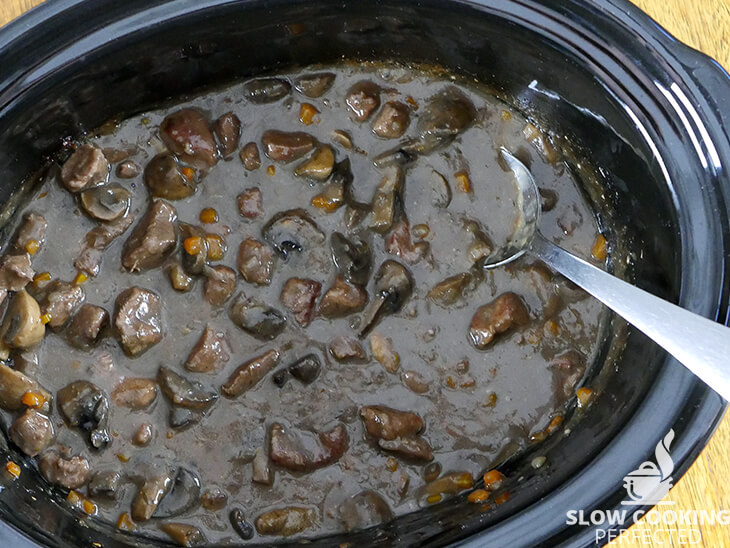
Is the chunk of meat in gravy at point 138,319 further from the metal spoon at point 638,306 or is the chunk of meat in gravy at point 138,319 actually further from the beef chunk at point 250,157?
the metal spoon at point 638,306

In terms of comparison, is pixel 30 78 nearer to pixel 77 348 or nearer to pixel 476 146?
pixel 77 348

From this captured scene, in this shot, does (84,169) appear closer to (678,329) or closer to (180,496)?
(180,496)

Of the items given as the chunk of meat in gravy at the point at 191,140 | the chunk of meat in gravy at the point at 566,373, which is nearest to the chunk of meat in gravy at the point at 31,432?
the chunk of meat in gravy at the point at 191,140

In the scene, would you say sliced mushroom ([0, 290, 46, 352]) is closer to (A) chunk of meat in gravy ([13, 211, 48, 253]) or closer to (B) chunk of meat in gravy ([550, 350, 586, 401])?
(A) chunk of meat in gravy ([13, 211, 48, 253])

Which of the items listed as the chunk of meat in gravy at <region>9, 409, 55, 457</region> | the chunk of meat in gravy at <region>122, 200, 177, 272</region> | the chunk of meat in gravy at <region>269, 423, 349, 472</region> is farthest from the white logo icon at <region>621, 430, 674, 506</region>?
the chunk of meat in gravy at <region>9, 409, 55, 457</region>

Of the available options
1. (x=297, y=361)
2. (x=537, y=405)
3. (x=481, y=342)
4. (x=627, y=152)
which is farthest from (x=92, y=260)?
(x=627, y=152)
